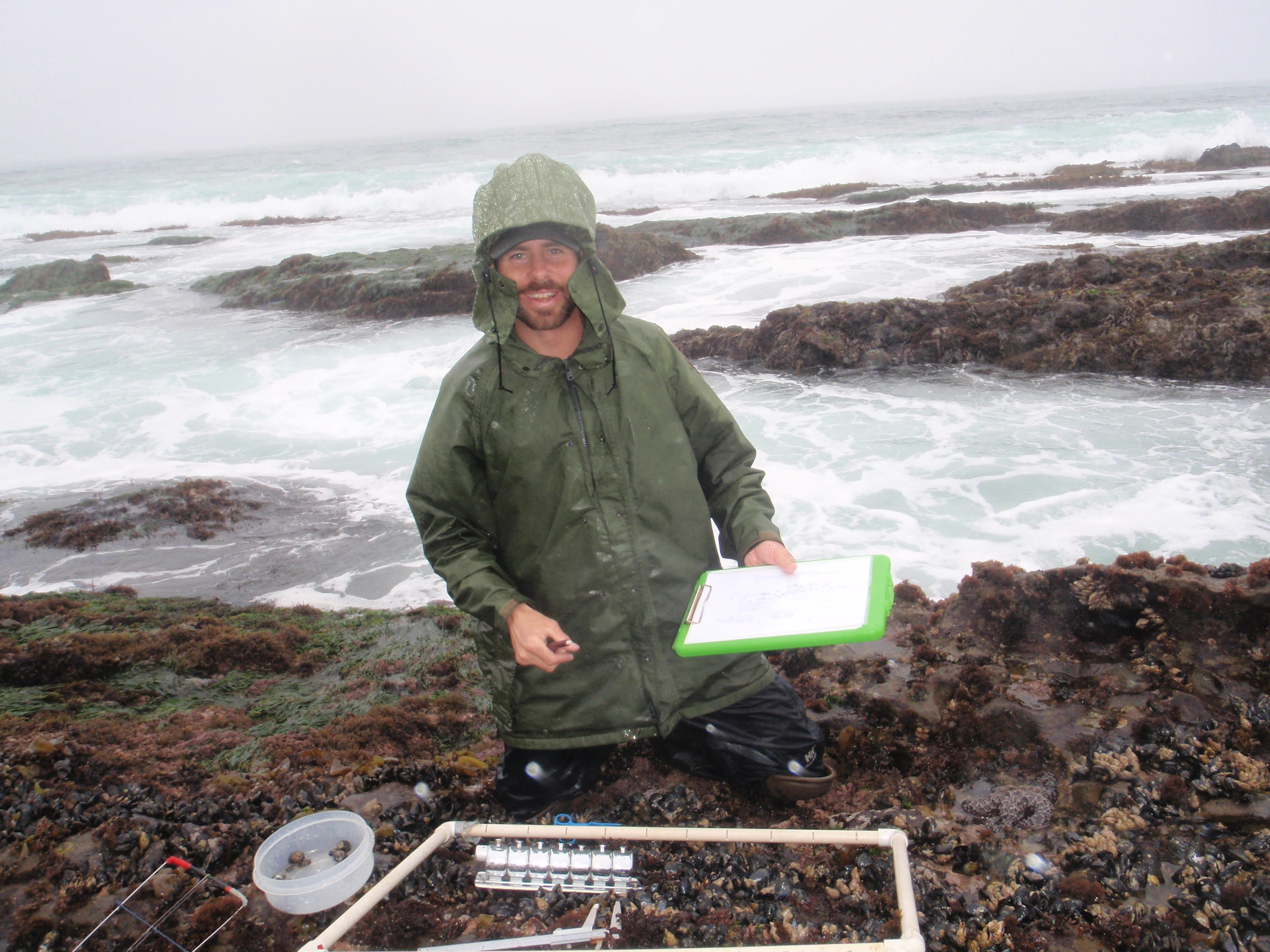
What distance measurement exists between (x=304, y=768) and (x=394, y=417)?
733cm

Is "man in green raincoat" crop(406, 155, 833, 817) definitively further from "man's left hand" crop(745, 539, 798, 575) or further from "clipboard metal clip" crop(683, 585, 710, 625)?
"clipboard metal clip" crop(683, 585, 710, 625)

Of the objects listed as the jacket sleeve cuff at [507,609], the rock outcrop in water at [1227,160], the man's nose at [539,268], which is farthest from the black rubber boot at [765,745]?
the rock outcrop in water at [1227,160]

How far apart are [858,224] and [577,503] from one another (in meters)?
21.1

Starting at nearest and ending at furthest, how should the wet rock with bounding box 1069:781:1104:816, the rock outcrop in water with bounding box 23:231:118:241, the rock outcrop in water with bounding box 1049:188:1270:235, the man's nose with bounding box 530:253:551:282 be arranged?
the man's nose with bounding box 530:253:551:282, the wet rock with bounding box 1069:781:1104:816, the rock outcrop in water with bounding box 1049:188:1270:235, the rock outcrop in water with bounding box 23:231:118:241

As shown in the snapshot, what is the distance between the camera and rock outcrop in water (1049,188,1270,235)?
1722 cm

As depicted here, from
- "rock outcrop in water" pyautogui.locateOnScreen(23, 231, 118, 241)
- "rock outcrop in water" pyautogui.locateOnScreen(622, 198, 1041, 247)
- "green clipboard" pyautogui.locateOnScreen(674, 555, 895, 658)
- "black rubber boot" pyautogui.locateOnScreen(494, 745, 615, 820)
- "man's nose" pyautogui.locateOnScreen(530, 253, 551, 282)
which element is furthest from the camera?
"rock outcrop in water" pyautogui.locateOnScreen(23, 231, 118, 241)

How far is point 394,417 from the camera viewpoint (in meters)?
10.7

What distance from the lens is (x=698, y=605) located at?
2820mm

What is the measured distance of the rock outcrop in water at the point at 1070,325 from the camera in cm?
904

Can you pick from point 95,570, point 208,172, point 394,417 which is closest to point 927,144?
point 394,417

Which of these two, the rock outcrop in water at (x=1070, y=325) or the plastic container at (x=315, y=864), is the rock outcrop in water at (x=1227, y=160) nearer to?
the rock outcrop in water at (x=1070, y=325)

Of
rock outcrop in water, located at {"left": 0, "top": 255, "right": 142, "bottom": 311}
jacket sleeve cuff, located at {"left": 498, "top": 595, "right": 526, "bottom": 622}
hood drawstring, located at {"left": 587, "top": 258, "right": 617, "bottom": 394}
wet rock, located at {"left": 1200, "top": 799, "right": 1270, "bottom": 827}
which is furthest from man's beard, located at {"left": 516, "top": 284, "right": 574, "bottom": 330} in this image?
rock outcrop in water, located at {"left": 0, "top": 255, "right": 142, "bottom": 311}

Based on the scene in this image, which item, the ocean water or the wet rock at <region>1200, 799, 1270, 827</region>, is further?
the ocean water

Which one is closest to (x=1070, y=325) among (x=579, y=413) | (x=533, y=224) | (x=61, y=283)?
(x=579, y=413)
